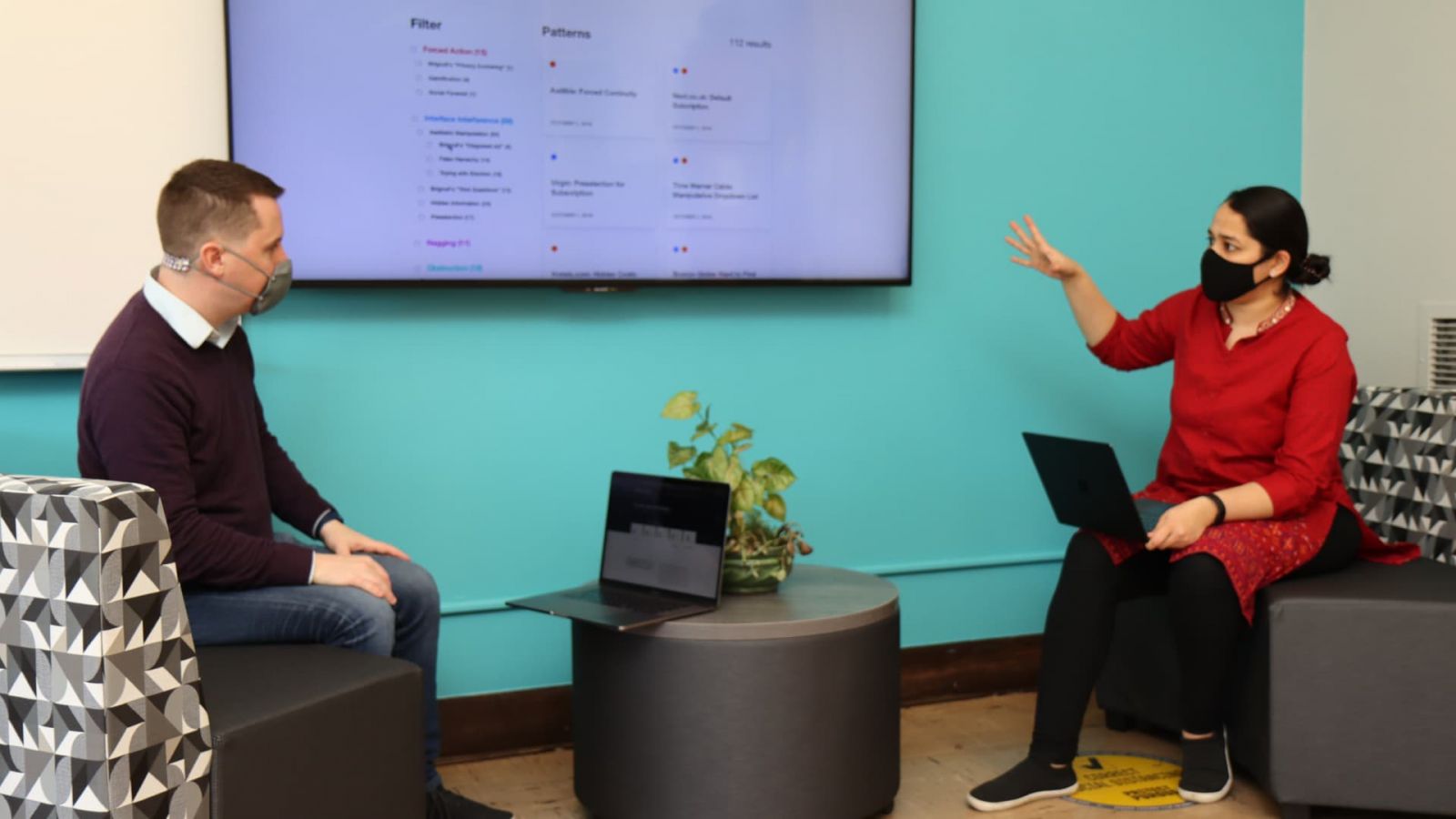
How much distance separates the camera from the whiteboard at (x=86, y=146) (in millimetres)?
2252

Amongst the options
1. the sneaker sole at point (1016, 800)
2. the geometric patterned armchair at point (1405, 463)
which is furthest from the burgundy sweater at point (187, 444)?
the geometric patterned armchair at point (1405, 463)

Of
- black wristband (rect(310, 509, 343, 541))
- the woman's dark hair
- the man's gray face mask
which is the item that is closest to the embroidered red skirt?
the woman's dark hair

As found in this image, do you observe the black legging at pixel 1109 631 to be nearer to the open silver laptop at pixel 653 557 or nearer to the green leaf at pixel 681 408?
the open silver laptop at pixel 653 557

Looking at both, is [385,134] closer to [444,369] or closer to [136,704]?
[444,369]

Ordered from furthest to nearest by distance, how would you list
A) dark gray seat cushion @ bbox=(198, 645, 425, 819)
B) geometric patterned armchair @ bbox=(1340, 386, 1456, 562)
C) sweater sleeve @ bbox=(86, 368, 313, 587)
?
geometric patterned armchair @ bbox=(1340, 386, 1456, 562) < sweater sleeve @ bbox=(86, 368, 313, 587) < dark gray seat cushion @ bbox=(198, 645, 425, 819)

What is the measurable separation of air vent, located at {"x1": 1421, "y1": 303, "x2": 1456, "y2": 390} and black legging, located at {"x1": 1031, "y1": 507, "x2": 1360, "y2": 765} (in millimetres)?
587

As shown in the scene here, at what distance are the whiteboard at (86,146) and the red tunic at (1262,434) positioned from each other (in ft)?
6.02

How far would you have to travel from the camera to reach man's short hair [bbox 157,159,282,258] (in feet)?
6.53

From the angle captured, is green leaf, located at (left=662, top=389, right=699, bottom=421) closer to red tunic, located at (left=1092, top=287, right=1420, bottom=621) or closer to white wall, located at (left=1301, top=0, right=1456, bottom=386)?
red tunic, located at (left=1092, top=287, right=1420, bottom=621)

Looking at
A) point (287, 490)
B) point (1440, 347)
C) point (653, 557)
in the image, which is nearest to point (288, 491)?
point (287, 490)

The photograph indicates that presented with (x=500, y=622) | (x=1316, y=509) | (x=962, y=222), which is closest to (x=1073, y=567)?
(x=1316, y=509)

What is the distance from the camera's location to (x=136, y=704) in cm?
149

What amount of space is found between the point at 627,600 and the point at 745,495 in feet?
0.88

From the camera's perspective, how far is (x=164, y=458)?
6.14ft
